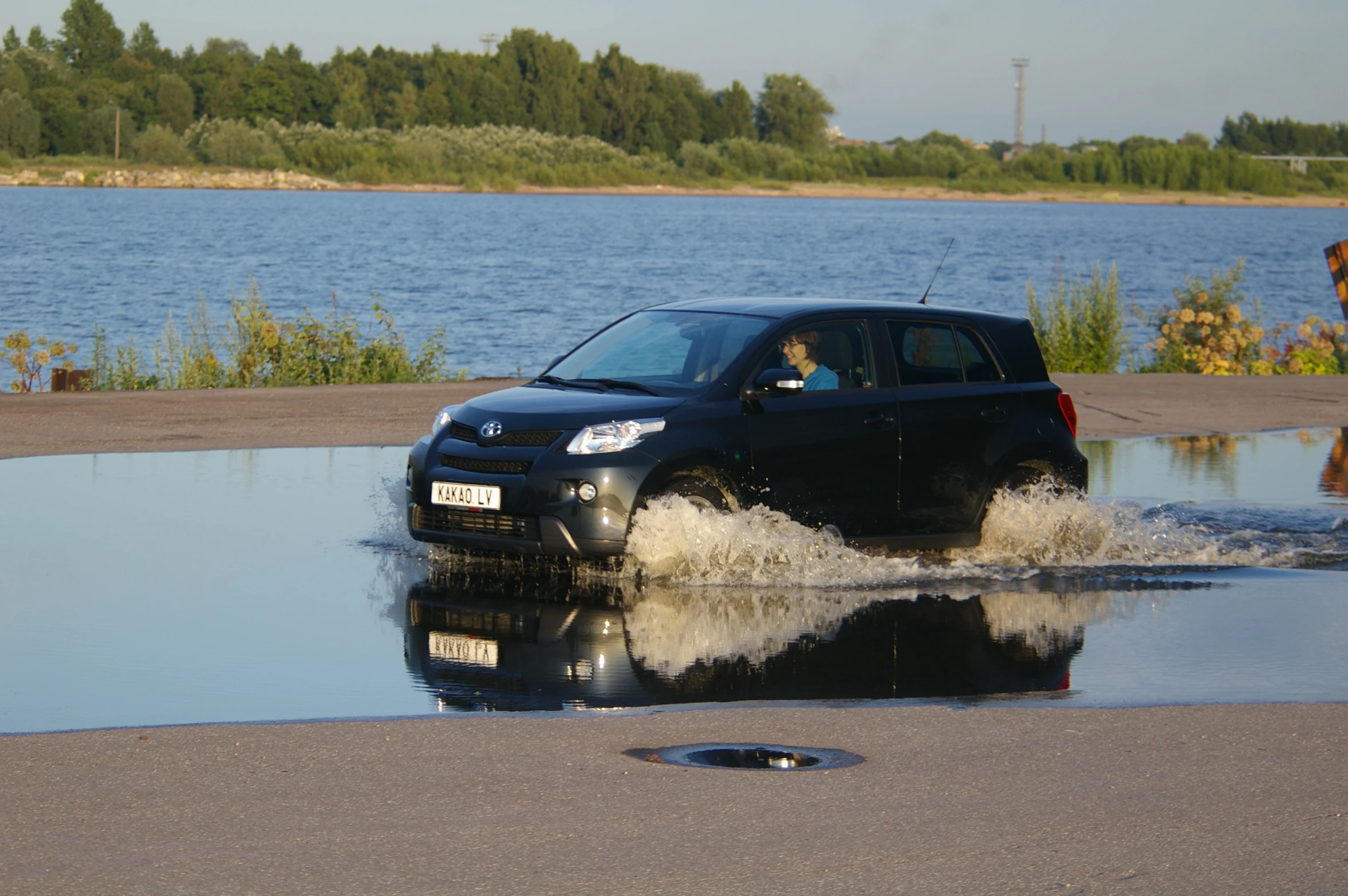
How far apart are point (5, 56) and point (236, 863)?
612ft

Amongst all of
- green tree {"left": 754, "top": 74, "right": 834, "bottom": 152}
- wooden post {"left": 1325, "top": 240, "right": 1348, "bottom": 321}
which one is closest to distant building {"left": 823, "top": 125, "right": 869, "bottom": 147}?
green tree {"left": 754, "top": 74, "right": 834, "bottom": 152}

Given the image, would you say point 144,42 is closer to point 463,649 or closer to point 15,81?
point 15,81

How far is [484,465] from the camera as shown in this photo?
30.1ft

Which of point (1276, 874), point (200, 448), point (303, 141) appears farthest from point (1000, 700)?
point (303, 141)

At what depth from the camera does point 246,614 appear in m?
8.11

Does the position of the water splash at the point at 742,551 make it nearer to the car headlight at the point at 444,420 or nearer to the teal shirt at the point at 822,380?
the teal shirt at the point at 822,380

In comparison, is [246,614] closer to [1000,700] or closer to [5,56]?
[1000,700]

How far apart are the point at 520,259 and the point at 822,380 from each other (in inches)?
2202

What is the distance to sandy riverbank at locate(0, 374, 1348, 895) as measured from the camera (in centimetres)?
464

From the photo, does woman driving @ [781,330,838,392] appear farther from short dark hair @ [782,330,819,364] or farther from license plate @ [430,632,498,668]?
license plate @ [430,632,498,668]

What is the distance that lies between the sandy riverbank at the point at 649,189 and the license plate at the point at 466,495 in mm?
138609

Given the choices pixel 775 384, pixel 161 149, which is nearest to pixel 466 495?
pixel 775 384

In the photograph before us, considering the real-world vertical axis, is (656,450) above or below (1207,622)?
above

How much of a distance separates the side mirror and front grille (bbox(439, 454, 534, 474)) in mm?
1320
